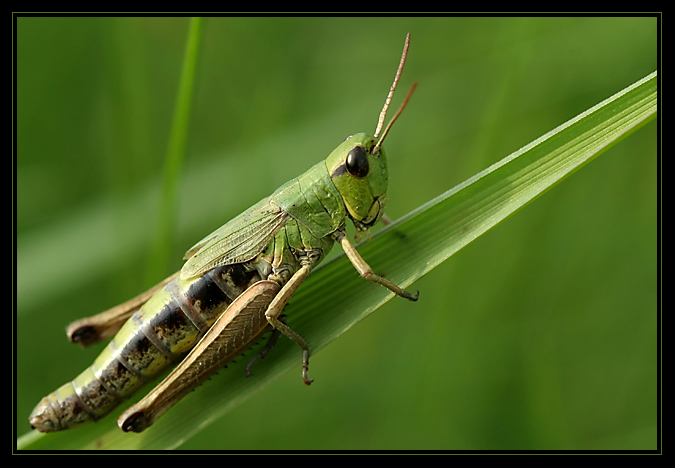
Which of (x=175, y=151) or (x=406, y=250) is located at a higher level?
(x=175, y=151)

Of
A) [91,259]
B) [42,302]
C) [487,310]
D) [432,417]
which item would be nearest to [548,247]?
[487,310]

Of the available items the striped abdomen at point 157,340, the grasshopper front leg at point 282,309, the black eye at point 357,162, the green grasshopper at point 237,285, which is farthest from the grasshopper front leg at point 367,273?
the striped abdomen at point 157,340

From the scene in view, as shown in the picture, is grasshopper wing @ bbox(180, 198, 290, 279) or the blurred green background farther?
the blurred green background

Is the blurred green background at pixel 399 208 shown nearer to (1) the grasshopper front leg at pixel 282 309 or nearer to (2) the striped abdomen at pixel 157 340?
(1) the grasshopper front leg at pixel 282 309

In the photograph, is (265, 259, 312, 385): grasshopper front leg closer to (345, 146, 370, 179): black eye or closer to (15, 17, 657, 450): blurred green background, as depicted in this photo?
(345, 146, 370, 179): black eye

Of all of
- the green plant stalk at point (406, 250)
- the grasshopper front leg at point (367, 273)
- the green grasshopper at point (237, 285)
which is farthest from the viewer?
the green grasshopper at point (237, 285)

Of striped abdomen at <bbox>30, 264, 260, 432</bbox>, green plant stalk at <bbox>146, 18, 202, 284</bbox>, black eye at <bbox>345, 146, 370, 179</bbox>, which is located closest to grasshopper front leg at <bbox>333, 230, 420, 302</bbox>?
black eye at <bbox>345, 146, 370, 179</bbox>

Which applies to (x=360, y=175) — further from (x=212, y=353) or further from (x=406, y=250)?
(x=212, y=353)

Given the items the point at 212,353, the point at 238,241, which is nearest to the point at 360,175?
the point at 238,241
